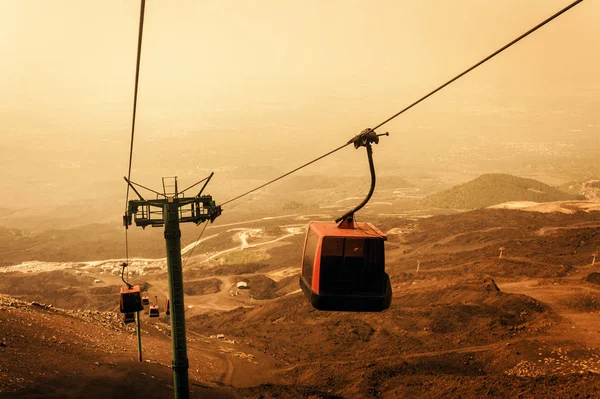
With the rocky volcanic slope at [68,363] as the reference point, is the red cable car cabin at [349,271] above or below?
above

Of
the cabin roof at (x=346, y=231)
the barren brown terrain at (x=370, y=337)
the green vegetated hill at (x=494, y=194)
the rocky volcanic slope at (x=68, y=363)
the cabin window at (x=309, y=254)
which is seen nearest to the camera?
the cabin roof at (x=346, y=231)

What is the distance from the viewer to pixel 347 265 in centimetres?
949

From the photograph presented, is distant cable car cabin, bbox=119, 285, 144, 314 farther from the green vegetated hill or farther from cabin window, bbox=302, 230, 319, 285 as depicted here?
the green vegetated hill

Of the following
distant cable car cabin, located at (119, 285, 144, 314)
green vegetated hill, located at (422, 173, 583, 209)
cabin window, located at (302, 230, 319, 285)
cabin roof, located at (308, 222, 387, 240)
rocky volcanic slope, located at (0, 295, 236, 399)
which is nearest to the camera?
cabin roof, located at (308, 222, 387, 240)

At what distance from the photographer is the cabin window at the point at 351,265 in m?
9.41

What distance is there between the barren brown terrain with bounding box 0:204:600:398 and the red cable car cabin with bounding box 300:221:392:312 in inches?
429

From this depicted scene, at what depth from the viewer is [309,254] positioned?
1034 cm

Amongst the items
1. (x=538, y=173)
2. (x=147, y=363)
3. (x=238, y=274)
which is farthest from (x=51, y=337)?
(x=538, y=173)

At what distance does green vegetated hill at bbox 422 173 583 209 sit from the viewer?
95.5m

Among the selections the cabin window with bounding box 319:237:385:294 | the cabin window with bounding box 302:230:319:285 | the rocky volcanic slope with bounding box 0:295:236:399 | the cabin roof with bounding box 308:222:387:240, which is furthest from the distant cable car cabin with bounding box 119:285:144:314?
the cabin window with bounding box 319:237:385:294

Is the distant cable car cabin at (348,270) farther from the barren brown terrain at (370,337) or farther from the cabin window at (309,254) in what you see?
the barren brown terrain at (370,337)

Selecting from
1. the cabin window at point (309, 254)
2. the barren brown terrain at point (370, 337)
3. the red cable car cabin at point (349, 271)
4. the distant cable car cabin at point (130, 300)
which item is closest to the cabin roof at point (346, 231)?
the red cable car cabin at point (349, 271)

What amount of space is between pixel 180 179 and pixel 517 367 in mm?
172303

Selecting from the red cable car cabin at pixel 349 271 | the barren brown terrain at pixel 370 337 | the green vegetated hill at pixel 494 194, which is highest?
the red cable car cabin at pixel 349 271
